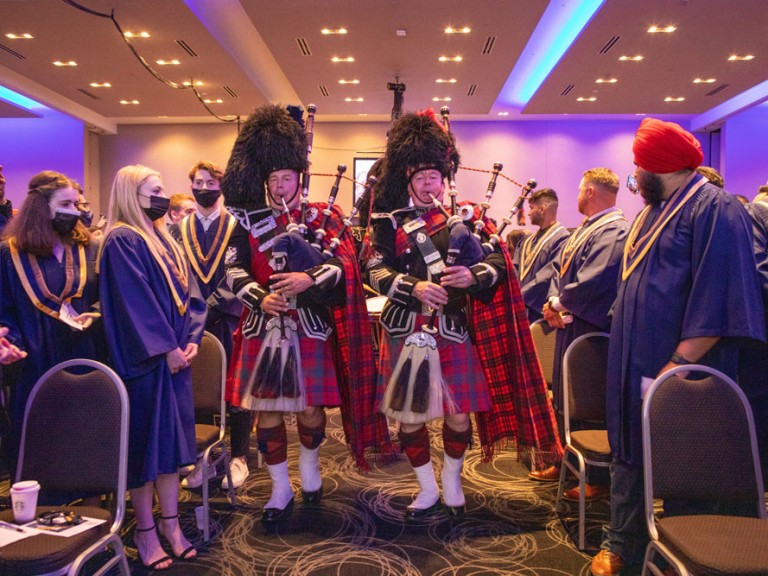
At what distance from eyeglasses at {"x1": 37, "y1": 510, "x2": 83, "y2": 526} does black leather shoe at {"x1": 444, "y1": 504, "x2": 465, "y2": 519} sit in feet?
5.54

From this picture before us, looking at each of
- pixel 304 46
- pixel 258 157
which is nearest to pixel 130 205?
pixel 258 157

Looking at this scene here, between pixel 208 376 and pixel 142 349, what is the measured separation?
0.65 metres

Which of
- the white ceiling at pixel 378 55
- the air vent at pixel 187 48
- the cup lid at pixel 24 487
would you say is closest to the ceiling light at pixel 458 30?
the white ceiling at pixel 378 55

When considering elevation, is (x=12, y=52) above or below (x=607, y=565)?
above

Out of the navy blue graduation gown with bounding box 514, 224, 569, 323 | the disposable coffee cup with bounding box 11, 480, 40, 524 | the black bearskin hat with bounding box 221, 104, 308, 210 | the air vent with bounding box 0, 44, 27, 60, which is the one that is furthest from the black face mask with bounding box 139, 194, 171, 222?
the air vent with bounding box 0, 44, 27, 60

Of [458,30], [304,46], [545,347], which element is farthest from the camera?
[304,46]

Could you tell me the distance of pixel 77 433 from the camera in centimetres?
202

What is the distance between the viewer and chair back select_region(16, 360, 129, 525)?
1.99 meters

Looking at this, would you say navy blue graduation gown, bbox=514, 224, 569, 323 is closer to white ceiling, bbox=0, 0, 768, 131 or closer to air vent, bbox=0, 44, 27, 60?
white ceiling, bbox=0, 0, 768, 131

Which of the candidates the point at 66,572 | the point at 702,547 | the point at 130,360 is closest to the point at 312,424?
the point at 130,360

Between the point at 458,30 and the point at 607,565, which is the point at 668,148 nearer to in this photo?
the point at 607,565

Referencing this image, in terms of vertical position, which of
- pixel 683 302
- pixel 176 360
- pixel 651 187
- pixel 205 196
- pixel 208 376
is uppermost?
pixel 205 196

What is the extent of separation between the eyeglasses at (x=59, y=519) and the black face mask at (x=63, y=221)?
1250 mm

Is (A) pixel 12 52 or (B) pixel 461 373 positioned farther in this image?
(A) pixel 12 52
